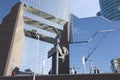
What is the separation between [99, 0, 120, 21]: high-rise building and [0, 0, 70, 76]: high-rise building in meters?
54.5

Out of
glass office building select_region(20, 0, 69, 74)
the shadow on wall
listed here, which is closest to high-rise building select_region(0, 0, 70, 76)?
glass office building select_region(20, 0, 69, 74)

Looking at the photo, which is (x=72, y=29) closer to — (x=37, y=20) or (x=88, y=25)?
(x=88, y=25)

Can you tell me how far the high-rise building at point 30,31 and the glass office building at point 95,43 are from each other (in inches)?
579

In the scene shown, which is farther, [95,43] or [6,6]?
[95,43]

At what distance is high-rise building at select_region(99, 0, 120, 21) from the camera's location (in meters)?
149

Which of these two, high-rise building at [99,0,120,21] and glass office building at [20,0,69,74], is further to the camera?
high-rise building at [99,0,120,21]

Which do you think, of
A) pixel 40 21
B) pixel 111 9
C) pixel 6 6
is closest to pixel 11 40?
pixel 6 6

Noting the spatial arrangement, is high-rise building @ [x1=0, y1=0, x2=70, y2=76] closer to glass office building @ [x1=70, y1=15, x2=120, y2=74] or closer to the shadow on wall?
the shadow on wall

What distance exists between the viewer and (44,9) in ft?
293

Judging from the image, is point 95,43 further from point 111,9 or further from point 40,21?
point 111,9

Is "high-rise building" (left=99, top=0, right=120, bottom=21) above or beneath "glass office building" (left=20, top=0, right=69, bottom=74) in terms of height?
Answer: above

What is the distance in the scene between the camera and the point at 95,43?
110m

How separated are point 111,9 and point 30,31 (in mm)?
88751

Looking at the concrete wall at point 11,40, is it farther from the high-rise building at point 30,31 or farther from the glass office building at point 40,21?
the glass office building at point 40,21
